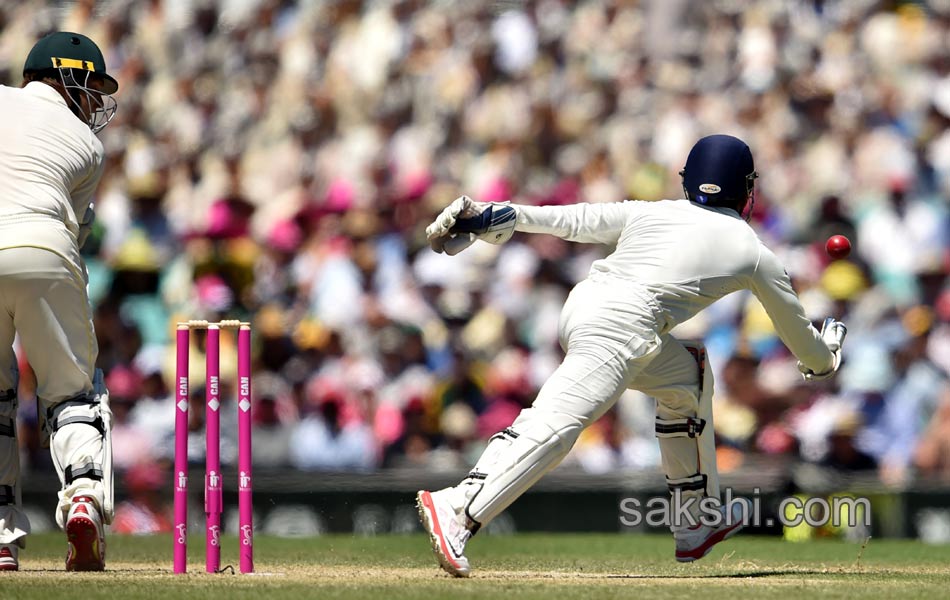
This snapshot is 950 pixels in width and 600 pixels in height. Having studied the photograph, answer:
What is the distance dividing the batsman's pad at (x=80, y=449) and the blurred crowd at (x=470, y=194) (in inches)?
177

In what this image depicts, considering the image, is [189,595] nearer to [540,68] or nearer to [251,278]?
[251,278]

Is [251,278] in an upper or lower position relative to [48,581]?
upper

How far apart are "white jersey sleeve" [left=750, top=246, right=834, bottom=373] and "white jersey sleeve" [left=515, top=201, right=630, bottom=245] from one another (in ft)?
2.19

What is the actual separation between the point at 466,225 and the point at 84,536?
2.08 metres

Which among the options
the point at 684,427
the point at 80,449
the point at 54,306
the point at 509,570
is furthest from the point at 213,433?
the point at 684,427

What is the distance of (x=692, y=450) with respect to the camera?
780 centimetres

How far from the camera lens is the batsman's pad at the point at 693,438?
25.5 feet

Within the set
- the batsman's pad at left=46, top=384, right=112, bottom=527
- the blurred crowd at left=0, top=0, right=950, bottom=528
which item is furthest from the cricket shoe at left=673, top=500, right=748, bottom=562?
the blurred crowd at left=0, top=0, right=950, bottom=528

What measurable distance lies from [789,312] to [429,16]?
9.05m

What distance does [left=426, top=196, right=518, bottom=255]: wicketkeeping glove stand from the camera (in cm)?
725

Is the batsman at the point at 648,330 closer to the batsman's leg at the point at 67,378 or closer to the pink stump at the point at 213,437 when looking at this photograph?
the pink stump at the point at 213,437

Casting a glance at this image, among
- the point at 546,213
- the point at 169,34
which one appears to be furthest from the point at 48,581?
the point at 169,34

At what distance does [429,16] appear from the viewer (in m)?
15.9

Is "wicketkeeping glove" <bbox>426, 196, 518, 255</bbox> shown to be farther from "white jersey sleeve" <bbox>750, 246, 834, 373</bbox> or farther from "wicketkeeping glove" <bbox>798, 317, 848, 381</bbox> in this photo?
"wicketkeeping glove" <bbox>798, 317, 848, 381</bbox>
